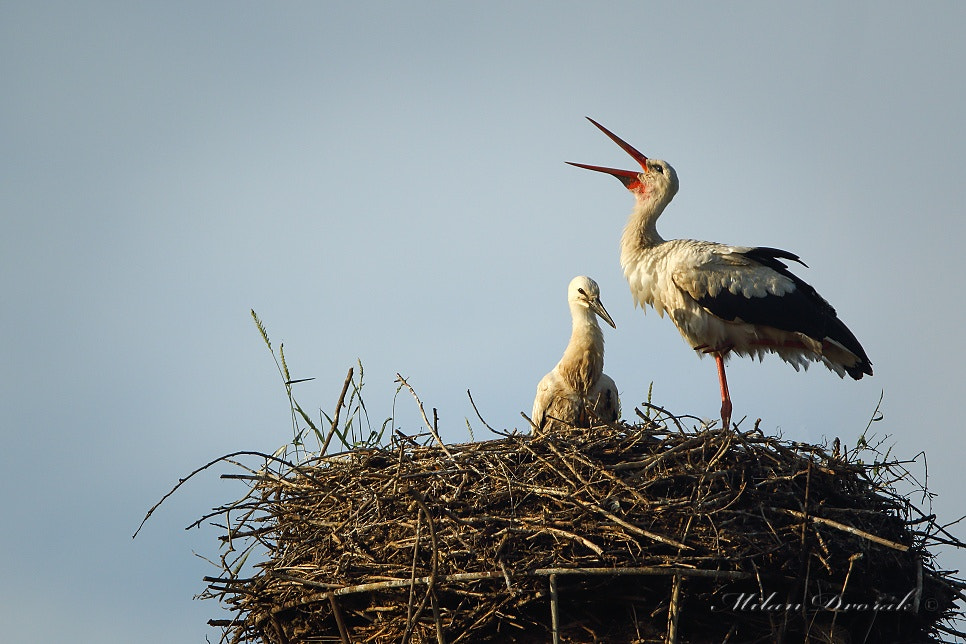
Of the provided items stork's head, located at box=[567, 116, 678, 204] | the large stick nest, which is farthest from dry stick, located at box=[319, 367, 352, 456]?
stork's head, located at box=[567, 116, 678, 204]

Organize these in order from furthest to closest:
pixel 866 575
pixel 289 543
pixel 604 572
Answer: pixel 289 543 < pixel 866 575 < pixel 604 572

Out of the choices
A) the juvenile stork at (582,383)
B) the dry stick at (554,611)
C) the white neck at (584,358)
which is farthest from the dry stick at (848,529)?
the white neck at (584,358)

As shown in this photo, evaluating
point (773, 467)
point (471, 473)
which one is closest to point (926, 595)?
point (773, 467)

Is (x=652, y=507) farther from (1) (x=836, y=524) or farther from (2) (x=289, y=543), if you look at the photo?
(2) (x=289, y=543)

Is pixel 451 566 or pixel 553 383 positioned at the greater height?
pixel 553 383

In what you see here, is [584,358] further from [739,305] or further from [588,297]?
[739,305]

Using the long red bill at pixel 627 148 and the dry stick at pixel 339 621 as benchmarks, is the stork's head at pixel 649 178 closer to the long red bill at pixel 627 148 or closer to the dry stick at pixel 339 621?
the long red bill at pixel 627 148

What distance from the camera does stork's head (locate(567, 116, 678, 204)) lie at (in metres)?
8.13

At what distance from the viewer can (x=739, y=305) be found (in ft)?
23.6

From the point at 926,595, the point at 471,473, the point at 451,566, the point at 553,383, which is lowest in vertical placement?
the point at 926,595

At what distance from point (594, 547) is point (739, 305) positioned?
3.05 meters

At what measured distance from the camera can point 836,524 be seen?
4.78m

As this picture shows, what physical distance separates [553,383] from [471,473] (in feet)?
6.70

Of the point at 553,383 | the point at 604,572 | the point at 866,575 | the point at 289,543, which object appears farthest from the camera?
the point at 553,383
